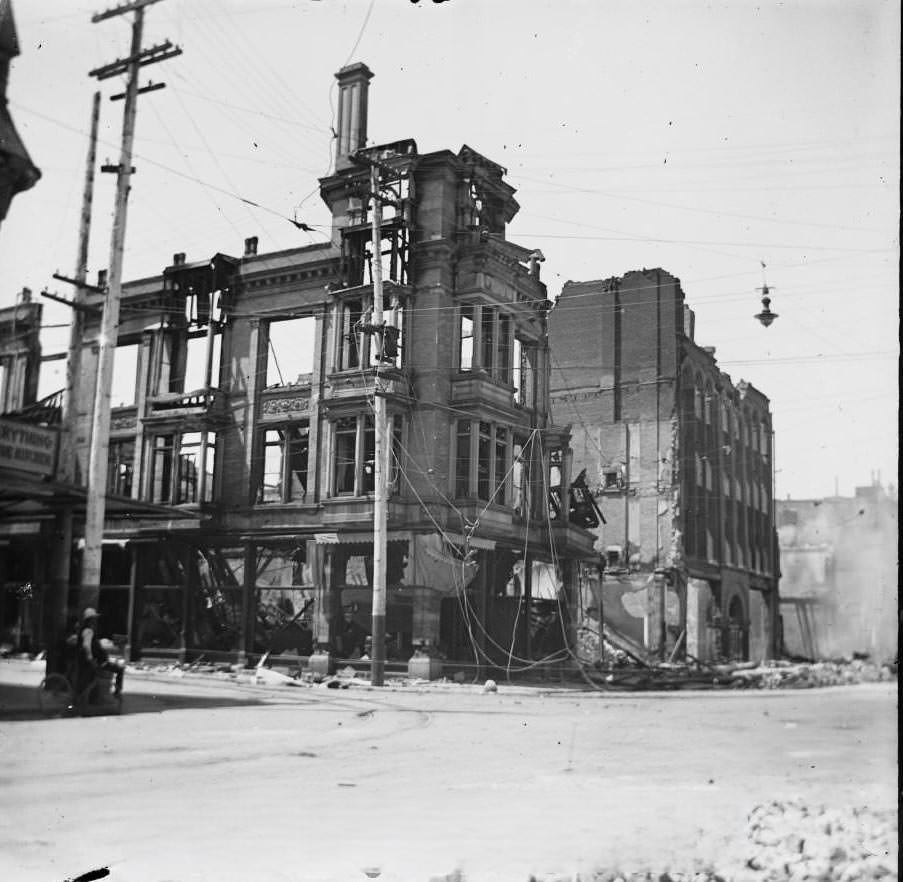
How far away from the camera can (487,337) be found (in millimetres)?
8477

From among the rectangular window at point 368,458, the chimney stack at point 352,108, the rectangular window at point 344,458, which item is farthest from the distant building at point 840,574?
the chimney stack at point 352,108

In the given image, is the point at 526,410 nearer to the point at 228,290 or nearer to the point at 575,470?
the point at 575,470

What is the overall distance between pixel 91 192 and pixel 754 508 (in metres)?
6.52

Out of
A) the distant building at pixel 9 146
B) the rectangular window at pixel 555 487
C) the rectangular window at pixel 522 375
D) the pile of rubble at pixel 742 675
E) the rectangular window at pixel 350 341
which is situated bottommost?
the pile of rubble at pixel 742 675

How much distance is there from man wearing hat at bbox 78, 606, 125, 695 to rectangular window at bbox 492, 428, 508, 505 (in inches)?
155

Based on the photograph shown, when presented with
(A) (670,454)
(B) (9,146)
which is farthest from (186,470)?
(A) (670,454)

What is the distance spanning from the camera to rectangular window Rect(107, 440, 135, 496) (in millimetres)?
8547

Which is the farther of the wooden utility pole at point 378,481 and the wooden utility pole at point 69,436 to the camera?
the wooden utility pole at point 69,436

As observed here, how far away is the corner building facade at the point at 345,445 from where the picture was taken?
8148 mm

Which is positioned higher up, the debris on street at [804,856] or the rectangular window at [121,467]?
the rectangular window at [121,467]

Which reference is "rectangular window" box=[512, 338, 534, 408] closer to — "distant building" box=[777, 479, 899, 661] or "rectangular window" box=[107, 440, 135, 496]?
"distant building" box=[777, 479, 899, 661]

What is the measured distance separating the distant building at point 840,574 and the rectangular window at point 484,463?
238 cm

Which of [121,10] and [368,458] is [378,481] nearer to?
[368,458]

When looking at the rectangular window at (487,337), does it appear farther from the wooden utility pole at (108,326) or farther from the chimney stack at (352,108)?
the wooden utility pole at (108,326)
